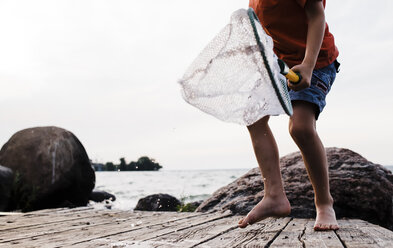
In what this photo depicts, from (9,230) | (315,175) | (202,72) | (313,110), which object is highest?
(202,72)

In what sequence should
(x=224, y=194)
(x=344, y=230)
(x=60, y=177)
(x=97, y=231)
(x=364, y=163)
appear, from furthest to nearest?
(x=60, y=177) < (x=224, y=194) < (x=364, y=163) < (x=97, y=231) < (x=344, y=230)

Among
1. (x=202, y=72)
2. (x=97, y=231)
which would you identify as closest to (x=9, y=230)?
(x=97, y=231)

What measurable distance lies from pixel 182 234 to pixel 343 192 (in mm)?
2533

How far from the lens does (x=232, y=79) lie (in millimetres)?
2449

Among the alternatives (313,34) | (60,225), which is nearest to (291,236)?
(313,34)

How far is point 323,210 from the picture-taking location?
2996mm

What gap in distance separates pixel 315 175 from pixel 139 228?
1489mm

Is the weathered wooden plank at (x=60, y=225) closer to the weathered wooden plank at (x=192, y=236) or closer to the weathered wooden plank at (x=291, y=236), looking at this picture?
the weathered wooden plank at (x=192, y=236)

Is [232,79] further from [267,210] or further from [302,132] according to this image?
[267,210]

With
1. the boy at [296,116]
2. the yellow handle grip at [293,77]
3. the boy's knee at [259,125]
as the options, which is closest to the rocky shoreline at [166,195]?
the boy at [296,116]

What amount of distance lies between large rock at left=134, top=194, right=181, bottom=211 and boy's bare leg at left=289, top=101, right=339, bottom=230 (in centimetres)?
523

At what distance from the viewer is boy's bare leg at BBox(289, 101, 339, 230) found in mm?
2951

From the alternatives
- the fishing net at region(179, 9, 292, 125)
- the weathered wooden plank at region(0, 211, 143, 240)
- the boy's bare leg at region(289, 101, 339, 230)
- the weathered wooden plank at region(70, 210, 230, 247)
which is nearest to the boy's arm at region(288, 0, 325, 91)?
the fishing net at region(179, 9, 292, 125)

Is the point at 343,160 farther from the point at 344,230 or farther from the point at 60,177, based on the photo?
the point at 60,177
